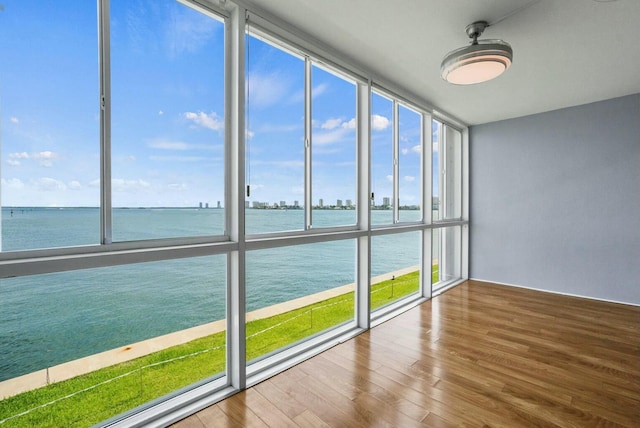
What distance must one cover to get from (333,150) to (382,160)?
2.27 ft

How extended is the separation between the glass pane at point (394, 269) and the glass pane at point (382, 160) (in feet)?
1.14

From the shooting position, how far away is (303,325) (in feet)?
13.8

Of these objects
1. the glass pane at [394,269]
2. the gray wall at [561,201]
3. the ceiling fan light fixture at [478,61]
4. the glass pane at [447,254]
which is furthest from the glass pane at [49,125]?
the gray wall at [561,201]

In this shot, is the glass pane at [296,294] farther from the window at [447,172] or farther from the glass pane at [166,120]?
the window at [447,172]

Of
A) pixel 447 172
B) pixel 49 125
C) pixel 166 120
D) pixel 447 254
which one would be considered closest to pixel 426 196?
pixel 447 172

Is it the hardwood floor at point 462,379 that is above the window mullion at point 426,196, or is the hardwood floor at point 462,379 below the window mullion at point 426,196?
below

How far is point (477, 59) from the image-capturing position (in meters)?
2.29

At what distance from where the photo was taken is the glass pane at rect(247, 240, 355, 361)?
352 centimetres

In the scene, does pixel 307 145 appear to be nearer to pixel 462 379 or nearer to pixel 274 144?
pixel 274 144

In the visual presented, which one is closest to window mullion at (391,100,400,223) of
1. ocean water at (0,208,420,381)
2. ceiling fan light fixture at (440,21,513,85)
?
ocean water at (0,208,420,381)

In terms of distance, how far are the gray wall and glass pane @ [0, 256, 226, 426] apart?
16.0 ft

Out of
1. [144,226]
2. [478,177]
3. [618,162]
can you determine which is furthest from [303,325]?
[618,162]

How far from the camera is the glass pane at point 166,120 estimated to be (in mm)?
1874

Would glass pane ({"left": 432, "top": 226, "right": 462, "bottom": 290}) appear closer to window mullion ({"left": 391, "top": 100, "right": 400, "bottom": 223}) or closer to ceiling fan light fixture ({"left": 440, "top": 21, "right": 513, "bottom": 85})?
window mullion ({"left": 391, "top": 100, "right": 400, "bottom": 223})
